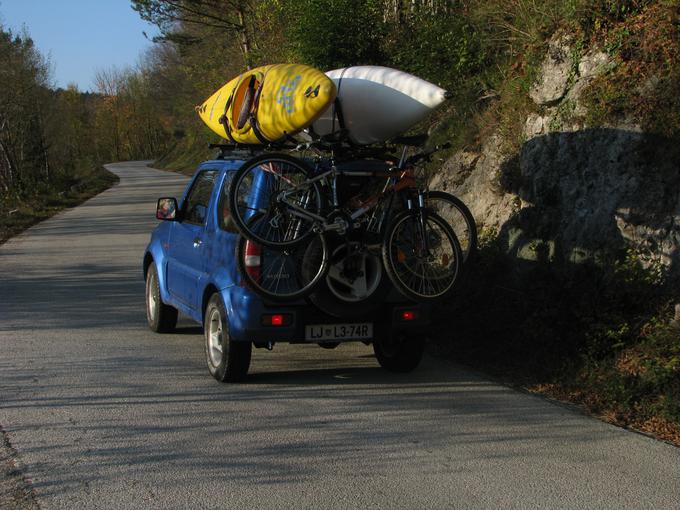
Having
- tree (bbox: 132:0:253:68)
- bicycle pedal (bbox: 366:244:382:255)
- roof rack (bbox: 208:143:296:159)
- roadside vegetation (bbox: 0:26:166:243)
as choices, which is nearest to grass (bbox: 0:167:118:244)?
roadside vegetation (bbox: 0:26:166:243)

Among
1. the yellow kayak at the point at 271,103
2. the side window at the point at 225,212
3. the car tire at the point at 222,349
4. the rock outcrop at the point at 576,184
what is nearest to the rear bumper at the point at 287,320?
the car tire at the point at 222,349

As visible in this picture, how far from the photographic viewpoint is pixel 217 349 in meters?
7.41

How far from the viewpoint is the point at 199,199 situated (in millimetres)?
8484

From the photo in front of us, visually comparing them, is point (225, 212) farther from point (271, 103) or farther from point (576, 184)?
point (576, 184)

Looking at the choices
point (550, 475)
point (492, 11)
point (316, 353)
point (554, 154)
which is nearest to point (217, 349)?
point (316, 353)

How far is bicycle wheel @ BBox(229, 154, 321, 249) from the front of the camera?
22.8 ft

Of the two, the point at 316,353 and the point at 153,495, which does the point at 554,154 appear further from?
the point at 153,495

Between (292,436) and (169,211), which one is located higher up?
(169,211)

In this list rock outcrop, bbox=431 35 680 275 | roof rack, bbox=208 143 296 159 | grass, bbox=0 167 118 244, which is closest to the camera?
roof rack, bbox=208 143 296 159

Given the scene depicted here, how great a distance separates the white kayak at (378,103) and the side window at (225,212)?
95 cm

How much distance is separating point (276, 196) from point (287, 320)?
3.23ft

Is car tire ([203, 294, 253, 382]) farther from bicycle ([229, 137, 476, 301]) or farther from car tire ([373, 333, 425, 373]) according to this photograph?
car tire ([373, 333, 425, 373])

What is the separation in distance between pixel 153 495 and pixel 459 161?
27.7ft

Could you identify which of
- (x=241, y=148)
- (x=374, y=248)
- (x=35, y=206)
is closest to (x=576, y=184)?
(x=374, y=248)
